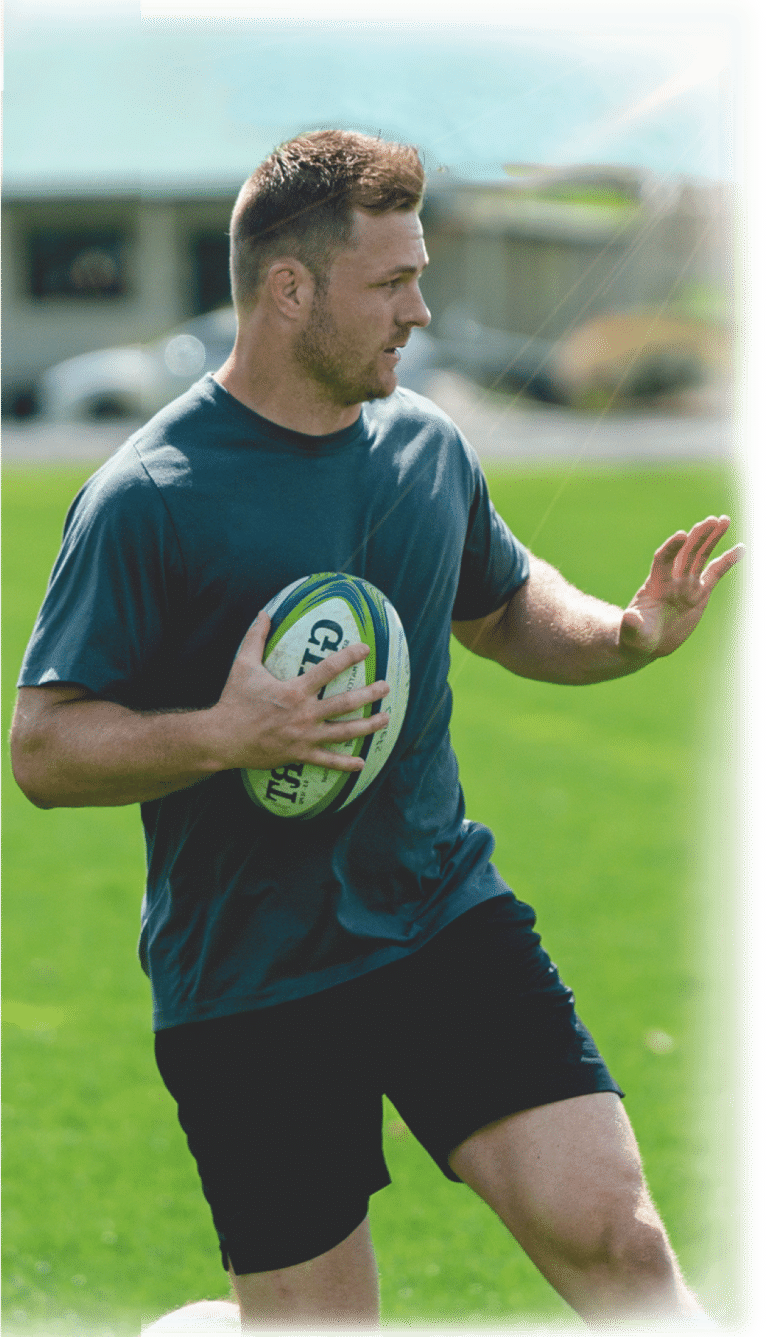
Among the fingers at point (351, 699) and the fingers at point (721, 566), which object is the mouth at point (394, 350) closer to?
the fingers at point (351, 699)

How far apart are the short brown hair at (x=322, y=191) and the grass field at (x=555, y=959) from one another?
1.05 metres

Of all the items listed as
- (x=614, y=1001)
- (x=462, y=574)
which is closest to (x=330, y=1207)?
(x=462, y=574)

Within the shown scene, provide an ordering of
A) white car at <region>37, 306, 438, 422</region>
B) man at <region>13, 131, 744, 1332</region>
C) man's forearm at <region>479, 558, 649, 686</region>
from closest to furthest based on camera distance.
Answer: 1. man at <region>13, 131, 744, 1332</region>
2. man's forearm at <region>479, 558, 649, 686</region>
3. white car at <region>37, 306, 438, 422</region>

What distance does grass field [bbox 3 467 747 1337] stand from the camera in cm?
387

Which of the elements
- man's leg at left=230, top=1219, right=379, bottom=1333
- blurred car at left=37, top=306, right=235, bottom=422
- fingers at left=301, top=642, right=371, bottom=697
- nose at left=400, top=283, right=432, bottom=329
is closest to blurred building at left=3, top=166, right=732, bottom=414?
blurred car at left=37, top=306, right=235, bottom=422

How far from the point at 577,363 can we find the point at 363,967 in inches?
346

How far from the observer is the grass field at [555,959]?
3.87m

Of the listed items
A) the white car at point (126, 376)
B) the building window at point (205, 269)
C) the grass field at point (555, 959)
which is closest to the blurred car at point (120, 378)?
the white car at point (126, 376)

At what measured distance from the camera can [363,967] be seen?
9.62 ft

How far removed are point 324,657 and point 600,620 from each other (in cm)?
77

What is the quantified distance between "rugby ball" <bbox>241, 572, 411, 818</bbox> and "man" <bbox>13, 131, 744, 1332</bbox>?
0.18 ft

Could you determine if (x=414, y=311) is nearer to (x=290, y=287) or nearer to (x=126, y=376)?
(x=290, y=287)

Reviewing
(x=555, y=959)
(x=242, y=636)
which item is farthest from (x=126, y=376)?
(x=242, y=636)

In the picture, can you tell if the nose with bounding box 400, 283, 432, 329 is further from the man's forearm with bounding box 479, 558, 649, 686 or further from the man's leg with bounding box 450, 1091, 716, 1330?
the man's leg with bounding box 450, 1091, 716, 1330
